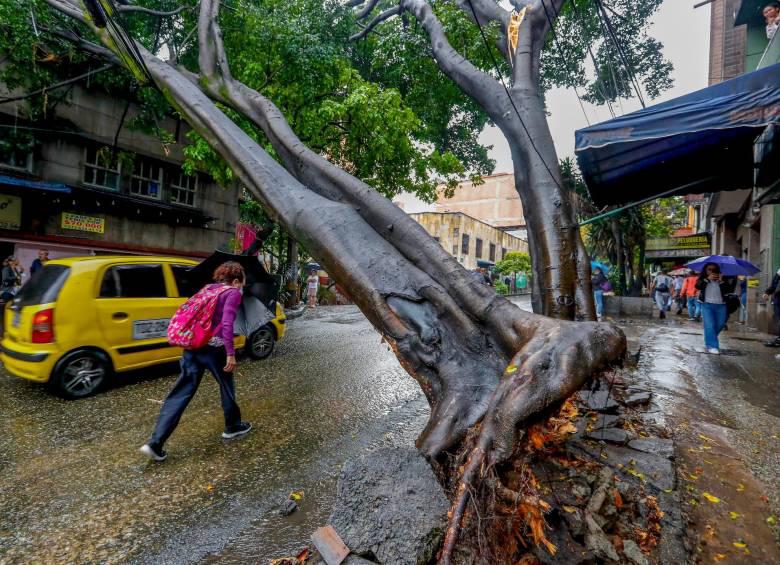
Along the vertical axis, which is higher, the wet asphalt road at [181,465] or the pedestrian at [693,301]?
the pedestrian at [693,301]

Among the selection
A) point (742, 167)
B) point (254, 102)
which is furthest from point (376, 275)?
point (742, 167)

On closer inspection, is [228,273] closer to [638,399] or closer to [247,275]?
[247,275]

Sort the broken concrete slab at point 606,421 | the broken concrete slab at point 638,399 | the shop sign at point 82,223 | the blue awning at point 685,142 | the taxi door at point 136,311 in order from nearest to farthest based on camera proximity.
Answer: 1. the broken concrete slab at point 606,421
2. the blue awning at point 685,142
3. the broken concrete slab at point 638,399
4. the taxi door at point 136,311
5. the shop sign at point 82,223

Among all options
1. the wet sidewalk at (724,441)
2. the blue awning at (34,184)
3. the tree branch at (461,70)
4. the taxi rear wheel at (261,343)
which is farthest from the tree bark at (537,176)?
the blue awning at (34,184)

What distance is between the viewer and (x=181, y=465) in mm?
3164

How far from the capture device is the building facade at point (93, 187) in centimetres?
1090

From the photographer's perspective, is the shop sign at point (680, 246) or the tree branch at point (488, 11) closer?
the tree branch at point (488, 11)

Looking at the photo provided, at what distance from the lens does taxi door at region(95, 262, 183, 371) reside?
16.4 ft

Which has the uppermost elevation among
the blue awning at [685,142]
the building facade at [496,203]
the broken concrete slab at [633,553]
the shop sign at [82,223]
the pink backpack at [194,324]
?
the building facade at [496,203]

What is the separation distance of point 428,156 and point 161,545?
1078 centimetres

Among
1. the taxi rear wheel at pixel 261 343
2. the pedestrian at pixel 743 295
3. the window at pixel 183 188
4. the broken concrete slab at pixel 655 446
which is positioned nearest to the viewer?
the broken concrete slab at pixel 655 446

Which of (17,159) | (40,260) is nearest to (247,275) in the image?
(40,260)

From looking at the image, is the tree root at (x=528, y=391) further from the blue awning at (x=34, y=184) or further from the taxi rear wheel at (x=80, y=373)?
the blue awning at (x=34, y=184)

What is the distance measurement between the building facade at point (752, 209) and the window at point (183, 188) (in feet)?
53.0
